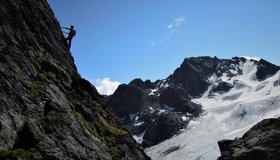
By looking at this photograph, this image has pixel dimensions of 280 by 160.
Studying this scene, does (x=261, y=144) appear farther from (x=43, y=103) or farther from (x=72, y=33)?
(x=72, y=33)

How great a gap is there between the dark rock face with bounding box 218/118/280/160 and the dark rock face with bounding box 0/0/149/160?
29.7 ft

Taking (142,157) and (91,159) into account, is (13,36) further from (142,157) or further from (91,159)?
(142,157)

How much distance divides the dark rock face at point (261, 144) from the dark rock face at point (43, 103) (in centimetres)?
905

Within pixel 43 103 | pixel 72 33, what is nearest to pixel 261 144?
pixel 43 103

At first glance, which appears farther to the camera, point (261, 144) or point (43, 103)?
point (261, 144)

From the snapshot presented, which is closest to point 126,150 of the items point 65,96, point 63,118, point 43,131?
point 65,96

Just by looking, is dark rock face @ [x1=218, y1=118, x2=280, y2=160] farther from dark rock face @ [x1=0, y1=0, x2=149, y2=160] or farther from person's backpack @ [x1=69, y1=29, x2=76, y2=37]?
person's backpack @ [x1=69, y1=29, x2=76, y2=37]

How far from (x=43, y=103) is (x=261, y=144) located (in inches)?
764

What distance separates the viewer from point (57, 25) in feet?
143

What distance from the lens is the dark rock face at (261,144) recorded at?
109 feet

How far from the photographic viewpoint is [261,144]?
34531mm

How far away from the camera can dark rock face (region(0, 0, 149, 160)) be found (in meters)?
20.8

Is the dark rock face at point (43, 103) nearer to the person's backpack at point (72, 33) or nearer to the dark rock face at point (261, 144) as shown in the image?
the person's backpack at point (72, 33)

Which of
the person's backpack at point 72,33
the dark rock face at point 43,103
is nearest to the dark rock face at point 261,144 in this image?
the dark rock face at point 43,103
